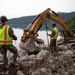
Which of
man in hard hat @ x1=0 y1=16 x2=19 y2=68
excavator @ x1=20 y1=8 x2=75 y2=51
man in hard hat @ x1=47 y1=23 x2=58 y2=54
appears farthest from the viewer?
man in hard hat @ x1=47 y1=23 x2=58 y2=54

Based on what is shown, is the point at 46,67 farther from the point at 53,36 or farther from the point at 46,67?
the point at 53,36

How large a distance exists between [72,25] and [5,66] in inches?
1667

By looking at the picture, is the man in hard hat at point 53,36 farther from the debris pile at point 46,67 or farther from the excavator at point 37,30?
the debris pile at point 46,67

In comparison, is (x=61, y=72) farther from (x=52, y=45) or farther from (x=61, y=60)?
(x=52, y=45)

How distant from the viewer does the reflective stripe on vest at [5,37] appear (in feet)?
35.3

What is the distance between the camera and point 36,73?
11305 millimetres

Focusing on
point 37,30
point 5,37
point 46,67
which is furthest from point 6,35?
point 37,30

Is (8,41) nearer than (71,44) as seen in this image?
Yes

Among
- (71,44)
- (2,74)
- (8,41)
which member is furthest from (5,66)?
(71,44)

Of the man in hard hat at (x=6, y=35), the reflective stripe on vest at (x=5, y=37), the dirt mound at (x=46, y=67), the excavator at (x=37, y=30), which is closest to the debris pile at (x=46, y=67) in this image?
the dirt mound at (x=46, y=67)

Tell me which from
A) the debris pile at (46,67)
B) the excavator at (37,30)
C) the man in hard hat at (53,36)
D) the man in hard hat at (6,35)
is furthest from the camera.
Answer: the man in hard hat at (53,36)

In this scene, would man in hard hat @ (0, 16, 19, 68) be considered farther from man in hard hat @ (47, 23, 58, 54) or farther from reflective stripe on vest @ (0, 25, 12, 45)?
man in hard hat @ (47, 23, 58, 54)

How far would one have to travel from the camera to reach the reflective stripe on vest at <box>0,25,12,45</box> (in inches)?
424

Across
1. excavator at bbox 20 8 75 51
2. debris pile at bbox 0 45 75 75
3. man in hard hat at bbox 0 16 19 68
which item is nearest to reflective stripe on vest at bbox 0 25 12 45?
man in hard hat at bbox 0 16 19 68
